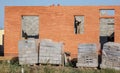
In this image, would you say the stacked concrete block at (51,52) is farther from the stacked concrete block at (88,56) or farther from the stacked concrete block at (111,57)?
the stacked concrete block at (111,57)

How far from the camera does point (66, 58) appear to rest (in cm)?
2484

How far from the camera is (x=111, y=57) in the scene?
22000 mm

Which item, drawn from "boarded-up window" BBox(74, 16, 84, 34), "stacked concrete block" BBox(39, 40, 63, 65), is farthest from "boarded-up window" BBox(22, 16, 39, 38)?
"stacked concrete block" BBox(39, 40, 63, 65)

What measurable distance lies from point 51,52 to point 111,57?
3644mm

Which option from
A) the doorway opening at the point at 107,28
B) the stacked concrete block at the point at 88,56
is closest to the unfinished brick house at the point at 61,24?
the stacked concrete block at the point at 88,56

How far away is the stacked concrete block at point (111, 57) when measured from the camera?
2185 cm

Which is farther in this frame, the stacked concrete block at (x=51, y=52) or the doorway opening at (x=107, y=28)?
the doorway opening at (x=107, y=28)

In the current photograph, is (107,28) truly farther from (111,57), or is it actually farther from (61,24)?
(111,57)

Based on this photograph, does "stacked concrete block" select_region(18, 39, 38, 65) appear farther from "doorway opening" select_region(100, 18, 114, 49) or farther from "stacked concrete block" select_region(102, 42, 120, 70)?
"doorway opening" select_region(100, 18, 114, 49)

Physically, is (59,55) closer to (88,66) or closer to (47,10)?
(88,66)

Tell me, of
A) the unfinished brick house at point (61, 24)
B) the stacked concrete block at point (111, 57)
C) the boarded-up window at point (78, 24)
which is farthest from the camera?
the boarded-up window at point (78, 24)

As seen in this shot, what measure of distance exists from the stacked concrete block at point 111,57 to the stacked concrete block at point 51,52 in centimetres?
270

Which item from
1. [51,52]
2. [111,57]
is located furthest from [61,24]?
[111,57]

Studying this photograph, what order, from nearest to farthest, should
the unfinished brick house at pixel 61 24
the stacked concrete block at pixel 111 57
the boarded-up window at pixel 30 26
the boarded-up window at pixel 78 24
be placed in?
the stacked concrete block at pixel 111 57
the unfinished brick house at pixel 61 24
the boarded-up window at pixel 78 24
the boarded-up window at pixel 30 26
